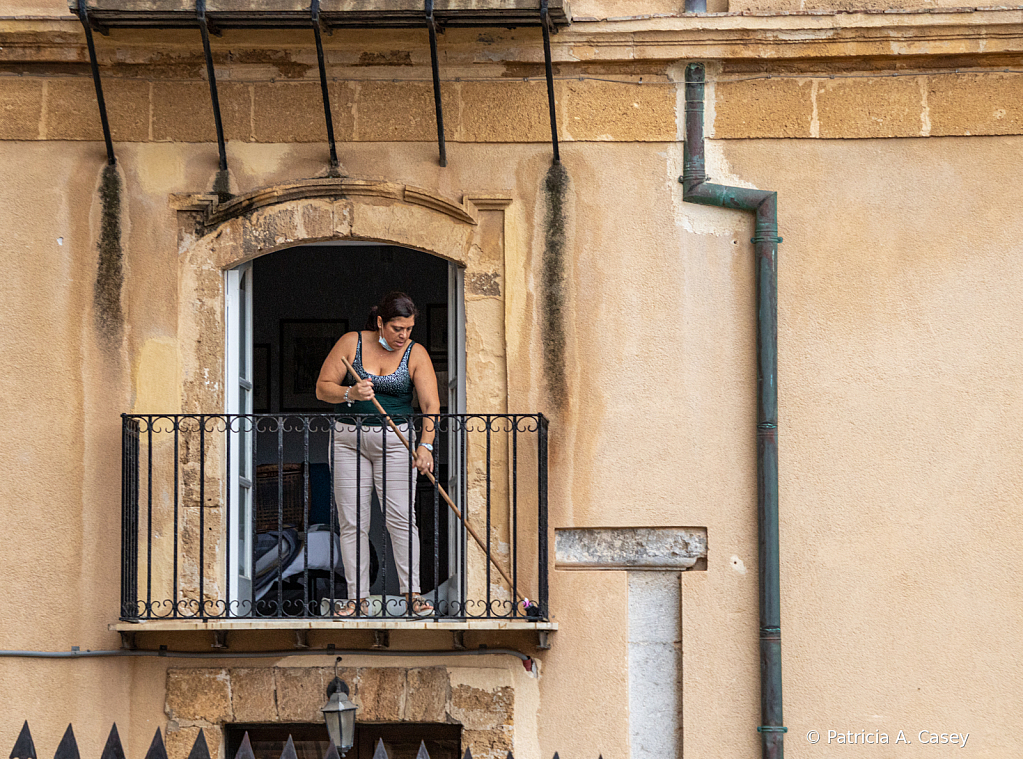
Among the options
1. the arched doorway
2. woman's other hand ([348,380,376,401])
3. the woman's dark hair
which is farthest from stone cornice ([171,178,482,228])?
the arched doorway

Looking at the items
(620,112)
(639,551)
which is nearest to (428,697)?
(639,551)

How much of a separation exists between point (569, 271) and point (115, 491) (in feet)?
7.56

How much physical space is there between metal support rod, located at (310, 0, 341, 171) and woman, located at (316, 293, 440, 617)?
72cm

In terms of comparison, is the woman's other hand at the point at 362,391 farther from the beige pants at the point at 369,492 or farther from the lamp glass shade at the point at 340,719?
the lamp glass shade at the point at 340,719

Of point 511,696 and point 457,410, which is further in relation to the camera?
point 457,410

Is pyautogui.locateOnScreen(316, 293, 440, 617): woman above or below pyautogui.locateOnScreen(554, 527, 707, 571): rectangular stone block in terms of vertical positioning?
above

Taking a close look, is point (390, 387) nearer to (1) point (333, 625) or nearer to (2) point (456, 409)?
(2) point (456, 409)

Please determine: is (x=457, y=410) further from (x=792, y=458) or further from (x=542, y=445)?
(x=792, y=458)

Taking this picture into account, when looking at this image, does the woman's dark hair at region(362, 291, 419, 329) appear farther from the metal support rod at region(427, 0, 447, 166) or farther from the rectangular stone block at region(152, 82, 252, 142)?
the rectangular stone block at region(152, 82, 252, 142)

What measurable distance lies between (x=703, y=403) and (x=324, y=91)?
2.21 m

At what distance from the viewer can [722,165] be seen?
232 inches

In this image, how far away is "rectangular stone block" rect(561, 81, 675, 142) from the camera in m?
5.91

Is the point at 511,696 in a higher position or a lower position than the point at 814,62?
lower

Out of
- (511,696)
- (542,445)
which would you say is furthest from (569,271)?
(511,696)
